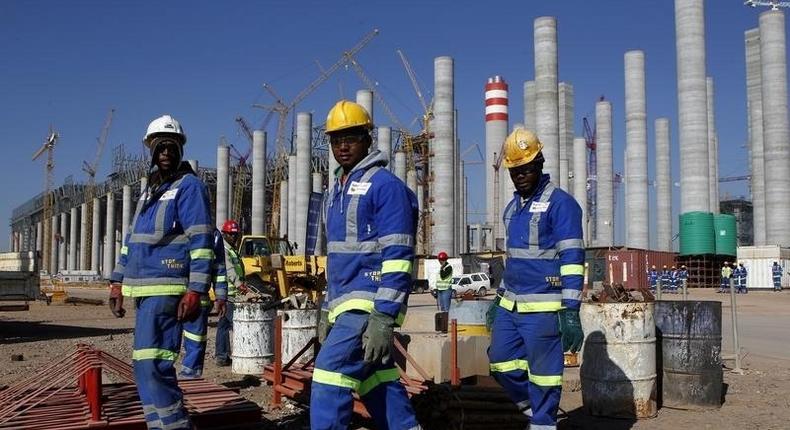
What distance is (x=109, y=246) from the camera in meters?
71.5

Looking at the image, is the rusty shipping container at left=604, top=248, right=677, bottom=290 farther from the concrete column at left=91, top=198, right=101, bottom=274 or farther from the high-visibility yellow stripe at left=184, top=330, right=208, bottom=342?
the concrete column at left=91, top=198, right=101, bottom=274

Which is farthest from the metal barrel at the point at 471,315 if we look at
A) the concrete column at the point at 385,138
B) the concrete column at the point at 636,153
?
the concrete column at the point at 385,138

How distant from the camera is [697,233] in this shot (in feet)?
120

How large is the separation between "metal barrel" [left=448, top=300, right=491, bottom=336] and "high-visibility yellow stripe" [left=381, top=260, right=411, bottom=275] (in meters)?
4.51

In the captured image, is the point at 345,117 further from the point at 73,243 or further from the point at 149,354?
the point at 73,243

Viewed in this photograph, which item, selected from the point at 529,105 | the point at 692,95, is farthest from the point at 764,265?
the point at 529,105

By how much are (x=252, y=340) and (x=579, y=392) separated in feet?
12.1

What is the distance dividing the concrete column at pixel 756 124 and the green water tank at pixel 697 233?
25.5 feet

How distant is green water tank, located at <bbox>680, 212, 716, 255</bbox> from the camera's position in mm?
36188

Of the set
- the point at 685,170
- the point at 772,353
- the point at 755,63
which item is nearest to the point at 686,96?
the point at 685,170

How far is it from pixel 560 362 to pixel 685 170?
35.2 metres

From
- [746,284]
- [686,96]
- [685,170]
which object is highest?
[686,96]

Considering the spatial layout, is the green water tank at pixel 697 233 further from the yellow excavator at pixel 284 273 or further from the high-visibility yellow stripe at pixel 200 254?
the high-visibility yellow stripe at pixel 200 254

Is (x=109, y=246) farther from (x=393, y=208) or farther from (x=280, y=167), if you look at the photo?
(x=393, y=208)
